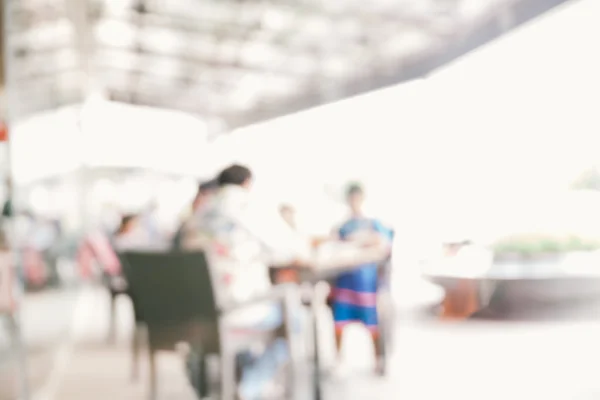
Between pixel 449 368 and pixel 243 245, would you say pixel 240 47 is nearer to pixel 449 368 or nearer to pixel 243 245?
pixel 243 245

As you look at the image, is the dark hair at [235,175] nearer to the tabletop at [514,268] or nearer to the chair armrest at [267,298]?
the chair armrest at [267,298]

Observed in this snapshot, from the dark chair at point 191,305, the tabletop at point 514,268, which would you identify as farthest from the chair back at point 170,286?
the tabletop at point 514,268

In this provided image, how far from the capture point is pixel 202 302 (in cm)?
221

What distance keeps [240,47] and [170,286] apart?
174cm

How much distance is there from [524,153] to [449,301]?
1.26 metres

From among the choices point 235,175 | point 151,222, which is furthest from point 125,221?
point 235,175

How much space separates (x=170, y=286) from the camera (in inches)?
90.4

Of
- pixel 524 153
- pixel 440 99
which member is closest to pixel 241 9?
pixel 440 99

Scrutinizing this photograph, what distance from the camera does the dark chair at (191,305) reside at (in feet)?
7.19

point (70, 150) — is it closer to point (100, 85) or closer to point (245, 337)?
point (100, 85)

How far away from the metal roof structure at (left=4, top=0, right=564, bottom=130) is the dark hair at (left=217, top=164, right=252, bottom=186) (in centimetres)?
86

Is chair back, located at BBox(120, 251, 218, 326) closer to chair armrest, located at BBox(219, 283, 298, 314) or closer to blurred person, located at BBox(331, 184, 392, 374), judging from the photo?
chair armrest, located at BBox(219, 283, 298, 314)

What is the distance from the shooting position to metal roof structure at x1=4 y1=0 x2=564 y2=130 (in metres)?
3.33

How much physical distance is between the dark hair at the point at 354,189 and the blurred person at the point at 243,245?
903 mm
